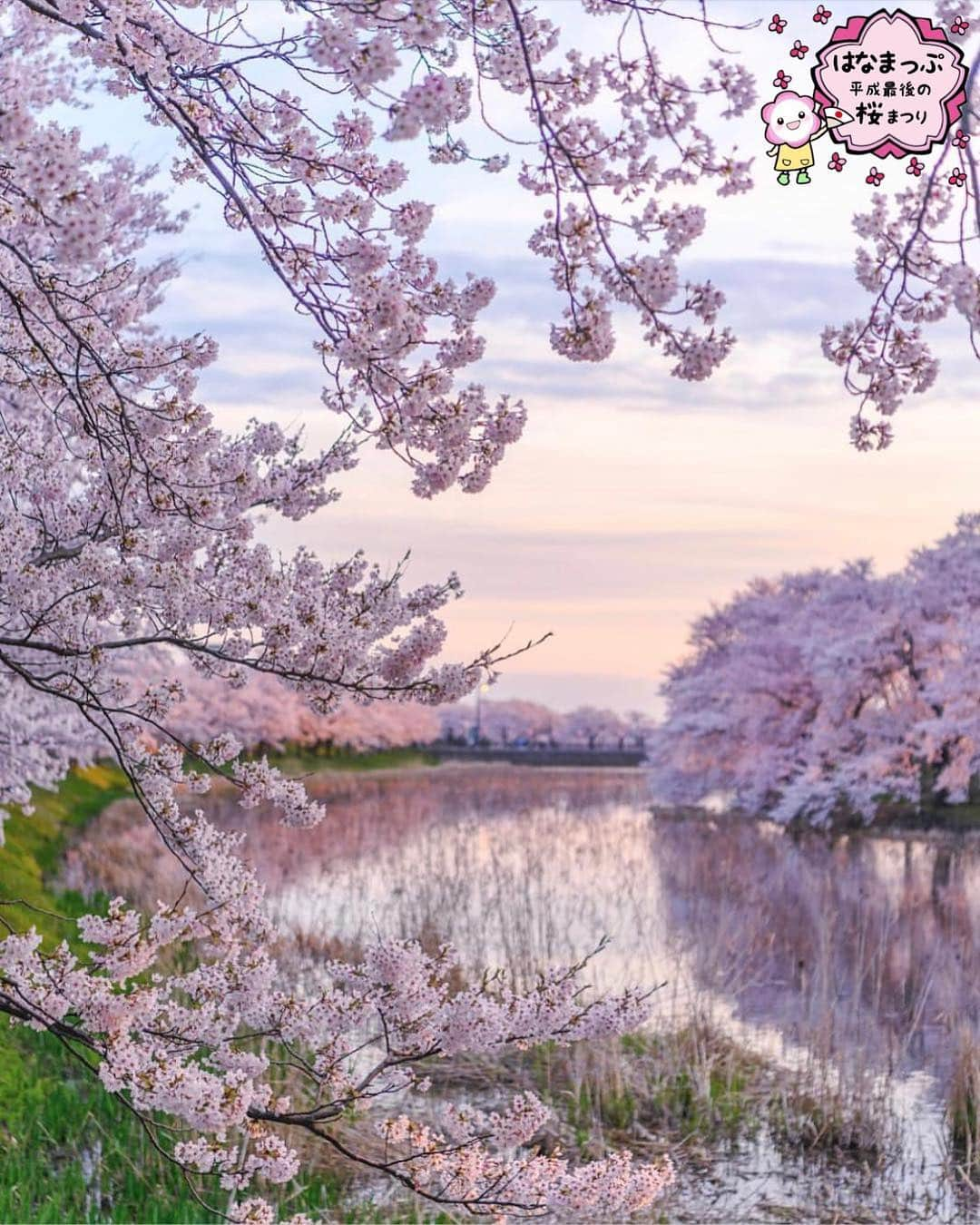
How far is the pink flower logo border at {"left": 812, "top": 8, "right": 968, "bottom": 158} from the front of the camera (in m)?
4.62

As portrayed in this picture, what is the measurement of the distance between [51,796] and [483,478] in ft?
85.5

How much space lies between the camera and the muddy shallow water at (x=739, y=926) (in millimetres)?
8453

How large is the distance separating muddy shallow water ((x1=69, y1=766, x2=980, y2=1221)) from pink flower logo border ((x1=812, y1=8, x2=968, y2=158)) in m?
5.80

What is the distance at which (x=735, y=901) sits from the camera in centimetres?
1742

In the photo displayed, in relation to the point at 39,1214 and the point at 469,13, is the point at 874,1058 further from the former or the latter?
the point at 469,13

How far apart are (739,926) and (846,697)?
650 inches

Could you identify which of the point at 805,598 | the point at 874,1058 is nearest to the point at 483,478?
the point at 874,1058

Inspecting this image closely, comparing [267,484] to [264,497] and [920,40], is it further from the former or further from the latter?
[920,40]

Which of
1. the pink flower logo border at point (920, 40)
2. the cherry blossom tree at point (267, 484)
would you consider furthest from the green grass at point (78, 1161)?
the pink flower logo border at point (920, 40)

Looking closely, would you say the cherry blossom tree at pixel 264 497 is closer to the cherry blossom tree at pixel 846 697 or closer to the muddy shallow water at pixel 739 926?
the muddy shallow water at pixel 739 926

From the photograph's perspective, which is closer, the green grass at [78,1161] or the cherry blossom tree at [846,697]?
the green grass at [78,1161]

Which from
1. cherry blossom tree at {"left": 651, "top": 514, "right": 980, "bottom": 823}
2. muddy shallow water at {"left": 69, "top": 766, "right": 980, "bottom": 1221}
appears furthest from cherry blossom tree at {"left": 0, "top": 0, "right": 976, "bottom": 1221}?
cherry blossom tree at {"left": 651, "top": 514, "right": 980, "bottom": 823}

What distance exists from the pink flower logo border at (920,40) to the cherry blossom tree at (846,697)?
22.0m

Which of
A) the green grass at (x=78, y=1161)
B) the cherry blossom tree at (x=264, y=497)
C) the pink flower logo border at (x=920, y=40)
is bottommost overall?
the green grass at (x=78, y=1161)
